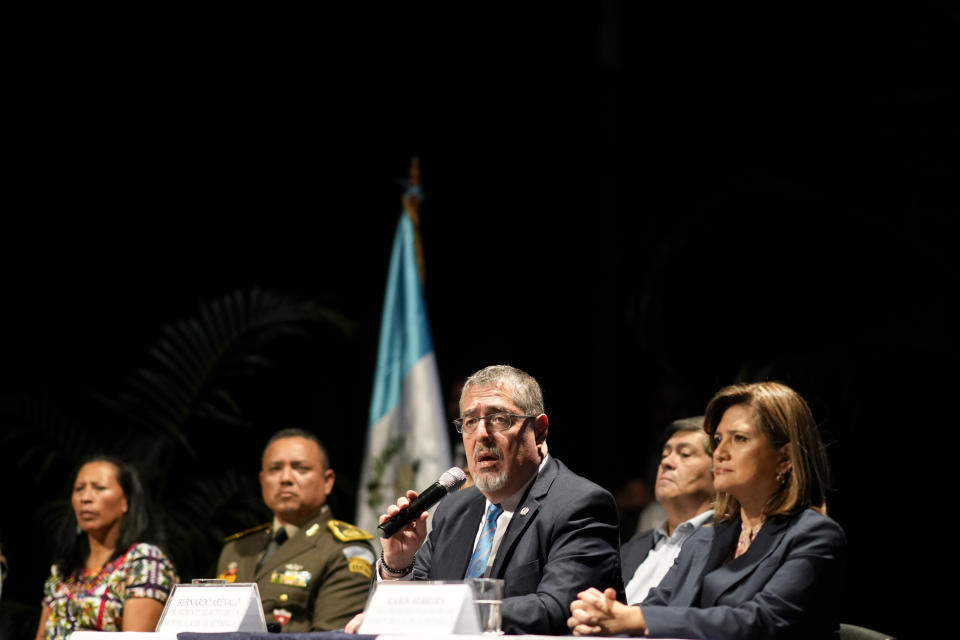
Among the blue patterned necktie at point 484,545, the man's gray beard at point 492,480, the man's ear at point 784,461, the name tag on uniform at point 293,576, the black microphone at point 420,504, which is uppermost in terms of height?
the man's ear at point 784,461

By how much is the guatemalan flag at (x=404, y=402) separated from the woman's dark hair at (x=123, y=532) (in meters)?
1.32

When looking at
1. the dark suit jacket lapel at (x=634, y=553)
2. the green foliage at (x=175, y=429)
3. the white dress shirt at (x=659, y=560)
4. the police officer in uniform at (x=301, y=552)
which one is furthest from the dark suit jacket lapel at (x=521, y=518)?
the green foliage at (x=175, y=429)

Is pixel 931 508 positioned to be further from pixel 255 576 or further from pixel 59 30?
pixel 59 30

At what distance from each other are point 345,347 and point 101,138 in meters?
1.86

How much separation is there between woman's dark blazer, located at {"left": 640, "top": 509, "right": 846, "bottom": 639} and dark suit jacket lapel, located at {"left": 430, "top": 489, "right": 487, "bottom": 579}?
549 millimetres

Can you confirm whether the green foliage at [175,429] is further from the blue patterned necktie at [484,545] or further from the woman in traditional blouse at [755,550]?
the woman in traditional blouse at [755,550]

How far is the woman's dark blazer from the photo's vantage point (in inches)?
90.5

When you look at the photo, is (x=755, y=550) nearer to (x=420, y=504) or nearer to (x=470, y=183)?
(x=420, y=504)

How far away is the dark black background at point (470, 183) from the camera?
17.9 feet

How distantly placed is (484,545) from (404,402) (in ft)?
9.54

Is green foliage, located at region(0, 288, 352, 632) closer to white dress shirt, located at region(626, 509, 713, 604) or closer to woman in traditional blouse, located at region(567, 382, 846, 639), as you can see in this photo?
white dress shirt, located at region(626, 509, 713, 604)

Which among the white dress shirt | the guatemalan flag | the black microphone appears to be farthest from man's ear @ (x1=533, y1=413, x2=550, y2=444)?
the guatemalan flag

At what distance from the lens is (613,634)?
7.45 ft

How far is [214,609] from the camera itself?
2.45 meters
